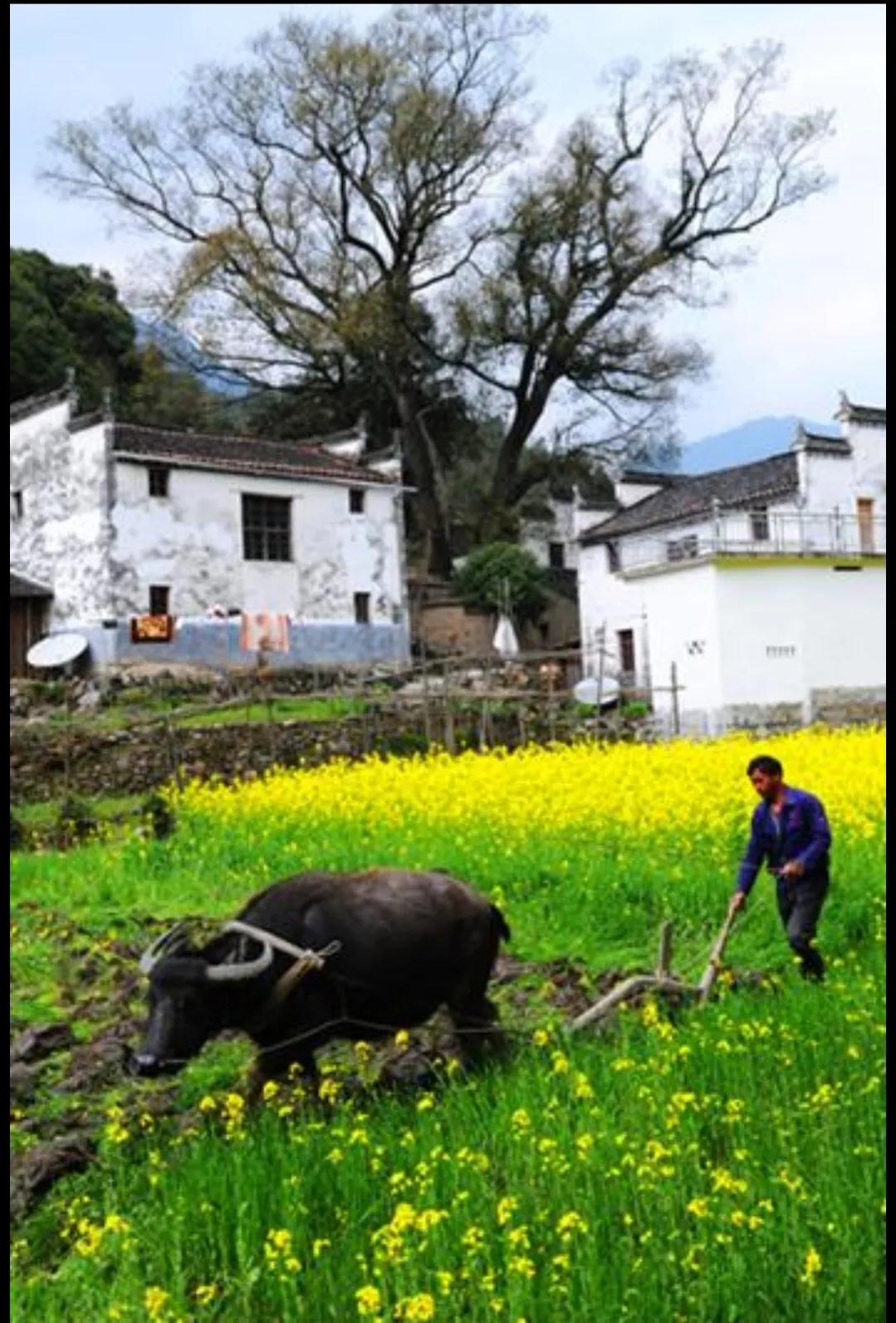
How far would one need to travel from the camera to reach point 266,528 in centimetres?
3428

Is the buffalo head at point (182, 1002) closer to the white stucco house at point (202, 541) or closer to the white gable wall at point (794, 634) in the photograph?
the white gable wall at point (794, 634)

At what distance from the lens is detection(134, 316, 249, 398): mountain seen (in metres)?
42.6

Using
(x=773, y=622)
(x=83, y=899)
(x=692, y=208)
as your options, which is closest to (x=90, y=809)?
(x=83, y=899)

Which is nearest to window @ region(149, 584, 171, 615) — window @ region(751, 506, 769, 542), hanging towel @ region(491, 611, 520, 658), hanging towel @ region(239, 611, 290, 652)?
hanging towel @ region(239, 611, 290, 652)

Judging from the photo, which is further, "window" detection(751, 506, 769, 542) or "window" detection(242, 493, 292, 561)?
"window" detection(751, 506, 769, 542)

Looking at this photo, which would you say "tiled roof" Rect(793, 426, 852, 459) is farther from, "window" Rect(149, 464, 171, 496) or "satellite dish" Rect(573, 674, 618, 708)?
"window" Rect(149, 464, 171, 496)

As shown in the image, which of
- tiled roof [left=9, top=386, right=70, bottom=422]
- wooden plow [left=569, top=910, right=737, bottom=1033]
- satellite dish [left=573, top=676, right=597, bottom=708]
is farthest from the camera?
tiled roof [left=9, top=386, right=70, bottom=422]

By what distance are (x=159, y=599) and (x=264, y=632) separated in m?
2.69

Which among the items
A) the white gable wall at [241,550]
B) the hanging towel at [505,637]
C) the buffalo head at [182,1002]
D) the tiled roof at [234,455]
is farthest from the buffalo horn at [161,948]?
the hanging towel at [505,637]

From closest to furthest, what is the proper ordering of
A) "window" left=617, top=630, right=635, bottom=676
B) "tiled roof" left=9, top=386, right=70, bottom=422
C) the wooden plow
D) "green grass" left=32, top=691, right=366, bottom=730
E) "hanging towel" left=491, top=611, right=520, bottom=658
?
1. the wooden plow
2. "green grass" left=32, top=691, right=366, bottom=730
3. "tiled roof" left=9, top=386, right=70, bottom=422
4. "hanging towel" left=491, top=611, right=520, bottom=658
5. "window" left=617, top=630, right=635, bottom=676

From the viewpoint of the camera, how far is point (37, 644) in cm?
3133

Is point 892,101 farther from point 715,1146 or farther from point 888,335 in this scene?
point 715,1146

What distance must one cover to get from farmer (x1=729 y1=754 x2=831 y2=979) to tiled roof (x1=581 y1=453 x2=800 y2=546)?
25.4 m

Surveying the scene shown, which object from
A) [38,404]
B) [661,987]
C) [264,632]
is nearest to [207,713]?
[264,632]
